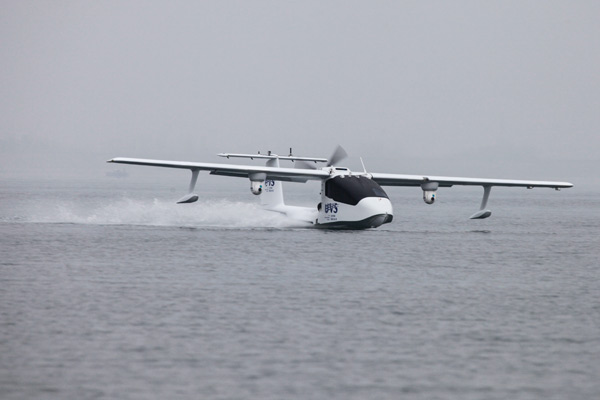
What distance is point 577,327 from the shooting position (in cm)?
2212

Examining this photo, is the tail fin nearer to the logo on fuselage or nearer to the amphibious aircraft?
the amphibious aircraft

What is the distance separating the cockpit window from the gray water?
2.69 metres

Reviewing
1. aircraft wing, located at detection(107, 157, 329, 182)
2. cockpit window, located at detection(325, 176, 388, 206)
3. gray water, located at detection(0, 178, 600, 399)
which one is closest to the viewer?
gray water, located at detection(0, 178, 600, 399)

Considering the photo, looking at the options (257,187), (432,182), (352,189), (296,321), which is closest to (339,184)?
(352,189)

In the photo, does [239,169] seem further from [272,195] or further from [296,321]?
[296,321]

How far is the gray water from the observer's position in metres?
15.8

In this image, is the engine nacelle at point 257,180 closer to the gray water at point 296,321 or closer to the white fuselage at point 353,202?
the gray water at point 296,321

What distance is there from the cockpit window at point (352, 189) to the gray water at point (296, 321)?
269cm

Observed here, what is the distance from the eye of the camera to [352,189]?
46.5 meters

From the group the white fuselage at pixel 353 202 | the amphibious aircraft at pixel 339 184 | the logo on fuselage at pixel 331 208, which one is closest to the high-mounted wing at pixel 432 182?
the amphibious aircraft at pixel 339 184

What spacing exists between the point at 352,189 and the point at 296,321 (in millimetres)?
24532

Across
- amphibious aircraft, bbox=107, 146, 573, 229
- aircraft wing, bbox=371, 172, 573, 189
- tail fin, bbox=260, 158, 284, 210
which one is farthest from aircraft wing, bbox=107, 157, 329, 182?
tail fin, bbox=260, 158, 284, 210

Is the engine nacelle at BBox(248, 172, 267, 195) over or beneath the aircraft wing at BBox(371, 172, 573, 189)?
beneath

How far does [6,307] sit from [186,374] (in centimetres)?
1020
